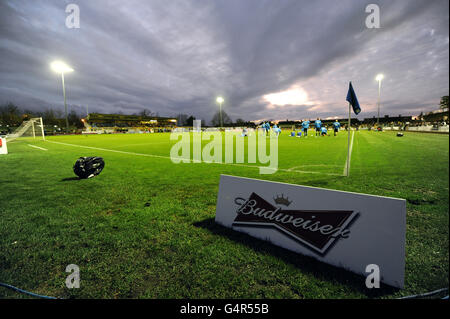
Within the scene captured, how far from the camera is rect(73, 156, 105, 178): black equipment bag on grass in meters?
6.13

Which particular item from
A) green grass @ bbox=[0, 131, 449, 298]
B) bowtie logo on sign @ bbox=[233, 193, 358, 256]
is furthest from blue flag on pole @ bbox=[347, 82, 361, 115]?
bowtie logo on sign @ bbox=[233, 193, 358, 256]

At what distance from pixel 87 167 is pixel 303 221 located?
6.86 m

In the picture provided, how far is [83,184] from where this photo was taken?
5.73 metres

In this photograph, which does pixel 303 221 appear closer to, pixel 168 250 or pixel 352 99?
pixel 168 250

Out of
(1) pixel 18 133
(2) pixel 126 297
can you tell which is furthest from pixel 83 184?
(1) pixel 18 133

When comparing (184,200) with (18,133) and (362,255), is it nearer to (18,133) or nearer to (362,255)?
(362,255)

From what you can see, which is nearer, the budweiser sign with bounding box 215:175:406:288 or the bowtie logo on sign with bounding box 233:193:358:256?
the budweiser sign with bounding box 215:175:406:288

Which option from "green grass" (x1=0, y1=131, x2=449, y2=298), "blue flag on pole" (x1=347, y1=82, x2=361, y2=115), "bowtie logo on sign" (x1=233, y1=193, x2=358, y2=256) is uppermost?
"blue flag on pole" (x1=347, y1=82, x2=361, y2=115)

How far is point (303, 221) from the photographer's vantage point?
2.31m

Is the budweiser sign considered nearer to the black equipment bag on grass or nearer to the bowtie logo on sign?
the bowtie logo on sign

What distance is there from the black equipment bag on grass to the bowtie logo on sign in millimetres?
5965

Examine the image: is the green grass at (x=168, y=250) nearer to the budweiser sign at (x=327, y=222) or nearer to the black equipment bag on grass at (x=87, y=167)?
the budweiser sign at (x=327, y=222)

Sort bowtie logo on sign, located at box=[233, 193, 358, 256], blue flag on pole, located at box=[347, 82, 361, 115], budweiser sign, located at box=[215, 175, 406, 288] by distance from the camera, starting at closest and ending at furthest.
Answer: budweiser sign, located at box=[215, 175, 406, 288] < bowtie logo on sign, located at box=[233, 193, 358, 256] < blue flag on pole, located at box=[347, 82, 361, 115]
